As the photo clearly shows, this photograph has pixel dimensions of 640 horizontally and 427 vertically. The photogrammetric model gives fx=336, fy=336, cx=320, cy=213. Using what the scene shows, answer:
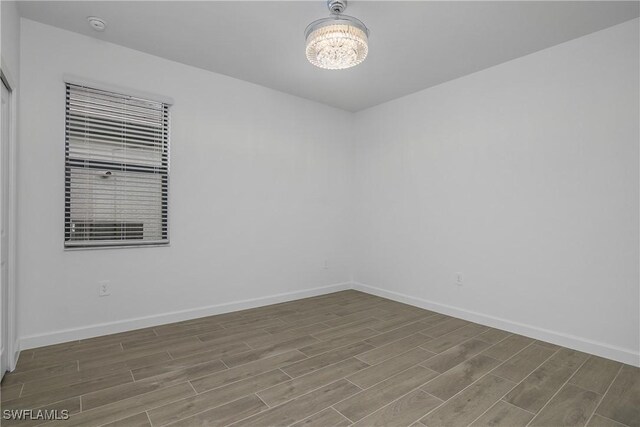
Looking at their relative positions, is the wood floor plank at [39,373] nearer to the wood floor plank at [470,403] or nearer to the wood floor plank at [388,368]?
the wood floor plank at [388,368]

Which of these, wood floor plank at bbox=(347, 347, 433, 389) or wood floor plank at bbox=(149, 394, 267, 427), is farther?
wood floor plank at bbox=(347, 347, 433, 389)

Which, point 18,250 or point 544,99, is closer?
point 18,250

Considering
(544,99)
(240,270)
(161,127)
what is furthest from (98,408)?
(544,99)

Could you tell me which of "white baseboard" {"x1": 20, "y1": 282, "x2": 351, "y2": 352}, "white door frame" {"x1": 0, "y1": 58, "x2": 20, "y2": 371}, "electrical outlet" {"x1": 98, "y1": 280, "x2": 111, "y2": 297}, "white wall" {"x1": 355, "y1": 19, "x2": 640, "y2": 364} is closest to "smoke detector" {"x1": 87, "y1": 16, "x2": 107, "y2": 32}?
"white door frame" {"x1": 0, "y1": 58, "x2": 20, "y2": 371}

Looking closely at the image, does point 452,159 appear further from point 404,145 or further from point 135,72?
point 135,72

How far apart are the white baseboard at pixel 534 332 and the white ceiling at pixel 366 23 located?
2.50 m

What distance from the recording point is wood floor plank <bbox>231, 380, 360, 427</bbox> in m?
1.79

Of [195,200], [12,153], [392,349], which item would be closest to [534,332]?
[392,349]

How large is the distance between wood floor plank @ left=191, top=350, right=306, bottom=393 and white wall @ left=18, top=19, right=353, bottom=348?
1.29 meters

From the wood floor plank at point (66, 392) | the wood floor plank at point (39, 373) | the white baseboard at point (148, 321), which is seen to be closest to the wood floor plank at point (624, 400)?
the wood floor plank at point (66, 392)

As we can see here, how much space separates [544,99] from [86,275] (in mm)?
4297

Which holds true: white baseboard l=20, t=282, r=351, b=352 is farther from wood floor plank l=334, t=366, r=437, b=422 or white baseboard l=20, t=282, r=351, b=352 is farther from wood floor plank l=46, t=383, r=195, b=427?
wood floor plank l=334, t=366, r=437, b=422

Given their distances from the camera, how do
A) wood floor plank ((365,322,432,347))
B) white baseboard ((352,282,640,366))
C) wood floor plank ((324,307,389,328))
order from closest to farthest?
white baseboard ((352,282,640,366)) < wood floor plank ((365,322,432,347)) < wood floor plank ((324,307,389,328))

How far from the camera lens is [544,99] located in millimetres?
2998
